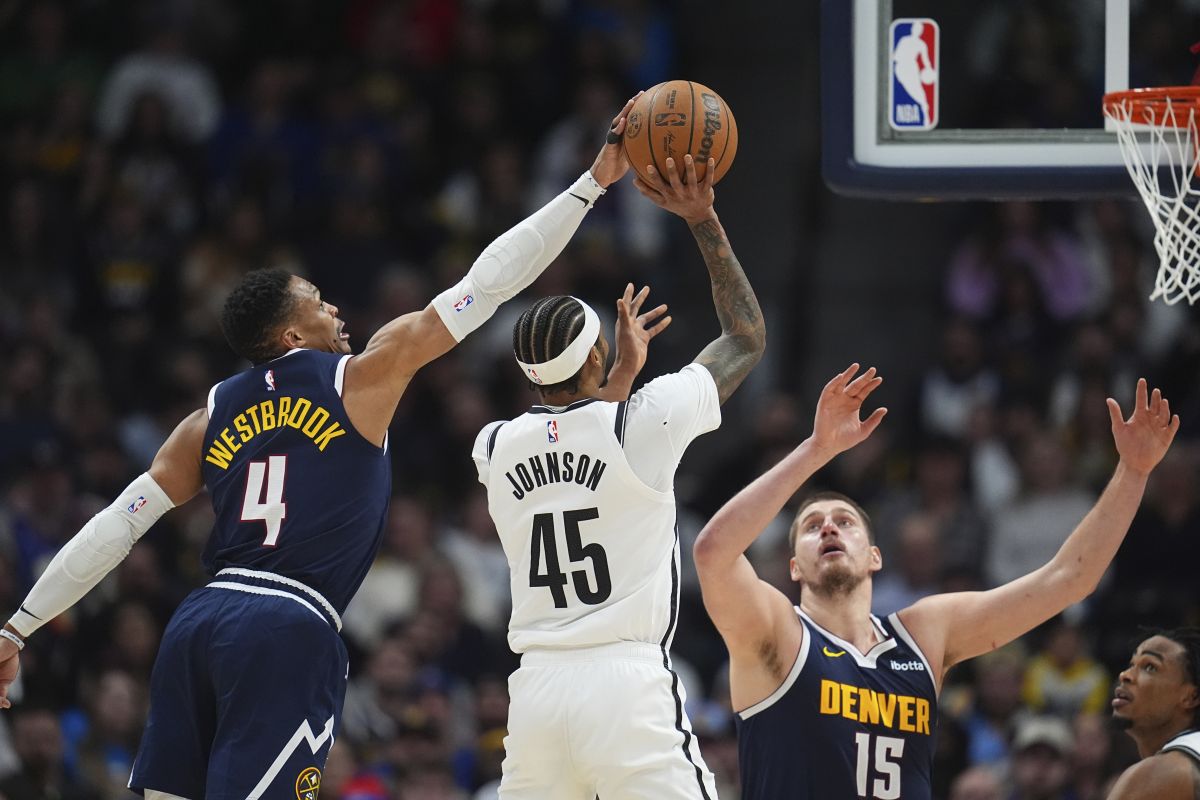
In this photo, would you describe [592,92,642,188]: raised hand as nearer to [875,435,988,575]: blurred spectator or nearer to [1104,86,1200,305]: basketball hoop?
[1104,86,1200,305]: basketball hoop

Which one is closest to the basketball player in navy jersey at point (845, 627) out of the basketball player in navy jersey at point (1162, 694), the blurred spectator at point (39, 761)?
the basketball player in navy jersey at point (1162, 694)

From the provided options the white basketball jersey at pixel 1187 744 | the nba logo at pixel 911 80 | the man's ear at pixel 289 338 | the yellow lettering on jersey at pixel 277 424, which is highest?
the nba logo at pixel 911 80

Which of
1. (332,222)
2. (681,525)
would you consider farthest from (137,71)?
(681,525)

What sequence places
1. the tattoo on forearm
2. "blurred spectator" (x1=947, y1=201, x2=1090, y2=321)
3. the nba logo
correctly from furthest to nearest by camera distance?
"blurred spectator" (x1=947, y1=201, x2=1090, y2=321) → the nba logo → the tattoo on forearm

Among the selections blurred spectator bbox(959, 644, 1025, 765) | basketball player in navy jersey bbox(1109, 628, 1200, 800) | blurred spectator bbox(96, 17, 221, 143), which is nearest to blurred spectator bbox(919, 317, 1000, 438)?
blurred spectator bbox(959, 644, 1025, 765)

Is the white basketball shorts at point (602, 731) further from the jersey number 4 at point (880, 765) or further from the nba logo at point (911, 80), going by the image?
the nba logo at point (911, 80)

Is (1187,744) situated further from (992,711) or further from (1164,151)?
(992,711)

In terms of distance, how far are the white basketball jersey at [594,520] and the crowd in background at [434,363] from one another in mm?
4123

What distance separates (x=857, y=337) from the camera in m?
13.8

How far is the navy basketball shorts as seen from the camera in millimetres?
5578

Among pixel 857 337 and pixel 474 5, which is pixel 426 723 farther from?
pixel 474 5

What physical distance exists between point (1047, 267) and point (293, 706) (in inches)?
337

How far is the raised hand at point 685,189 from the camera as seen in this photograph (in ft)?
20.5

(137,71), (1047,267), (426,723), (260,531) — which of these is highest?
(137,71)
